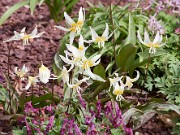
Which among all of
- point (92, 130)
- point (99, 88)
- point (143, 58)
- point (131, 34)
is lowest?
point (92, 130)

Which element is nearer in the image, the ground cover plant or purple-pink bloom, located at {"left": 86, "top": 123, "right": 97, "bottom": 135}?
purple-pink bloom, located at {"left": 86, "top": 123, "right": 97, "bottom": 135}

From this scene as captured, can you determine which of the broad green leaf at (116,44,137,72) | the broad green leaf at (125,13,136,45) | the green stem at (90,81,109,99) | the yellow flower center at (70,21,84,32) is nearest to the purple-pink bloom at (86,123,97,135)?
the green stem at (90,81,109,99)

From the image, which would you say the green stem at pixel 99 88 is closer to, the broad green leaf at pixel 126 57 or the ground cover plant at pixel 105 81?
the ground cover plant at pixel 105 81

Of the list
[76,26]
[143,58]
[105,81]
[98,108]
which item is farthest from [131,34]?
[98,108]

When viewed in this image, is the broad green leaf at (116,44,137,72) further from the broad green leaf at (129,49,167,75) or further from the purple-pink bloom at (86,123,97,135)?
the purple-pink bloom at (86,123,97,135)

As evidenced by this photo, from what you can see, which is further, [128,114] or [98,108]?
[128,114]

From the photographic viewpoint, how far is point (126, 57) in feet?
12.5

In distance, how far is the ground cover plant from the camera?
314 centimetres

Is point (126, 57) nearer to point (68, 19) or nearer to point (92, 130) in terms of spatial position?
point (68, 19)

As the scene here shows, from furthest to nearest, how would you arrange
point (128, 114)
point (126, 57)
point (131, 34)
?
point (131, 34) < point (126, 57) < point (128, 114)

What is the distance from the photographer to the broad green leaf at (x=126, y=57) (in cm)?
374

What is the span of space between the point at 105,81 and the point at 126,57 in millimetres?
377

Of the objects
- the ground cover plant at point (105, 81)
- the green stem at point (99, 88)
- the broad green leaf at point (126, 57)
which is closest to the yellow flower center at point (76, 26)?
the ground cover plant at point (105, 81)

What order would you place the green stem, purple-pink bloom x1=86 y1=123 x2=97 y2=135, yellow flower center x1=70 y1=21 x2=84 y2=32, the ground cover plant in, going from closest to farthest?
1. purple-pink bloom x1=86 y1=123 x2=97 y2=135
2. the ground cover plant
3. yellow flower center x1=70 y1=21 x2=84 y2=32
4. the green stem
